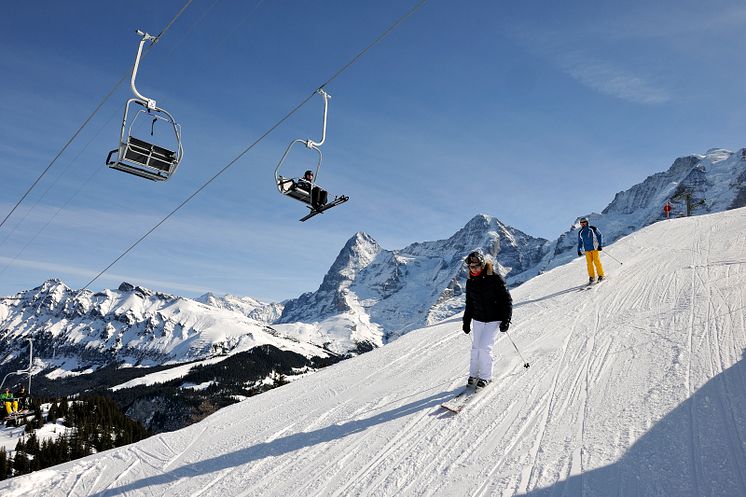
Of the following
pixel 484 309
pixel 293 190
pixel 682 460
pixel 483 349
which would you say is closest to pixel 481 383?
pixel 483 349

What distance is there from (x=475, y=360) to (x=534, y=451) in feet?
8.28

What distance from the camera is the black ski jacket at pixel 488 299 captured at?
754 centimetres

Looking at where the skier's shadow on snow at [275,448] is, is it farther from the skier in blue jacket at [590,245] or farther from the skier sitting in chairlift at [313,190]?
the skier in blue jacket at [590,245]

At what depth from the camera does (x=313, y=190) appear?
14039 millimetres

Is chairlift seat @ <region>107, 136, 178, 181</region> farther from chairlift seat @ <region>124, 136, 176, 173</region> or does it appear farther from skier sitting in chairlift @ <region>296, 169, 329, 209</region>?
skier sitting in chairlift @ <region>296, 169, 329, 209</region>

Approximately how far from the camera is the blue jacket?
15.8 metres

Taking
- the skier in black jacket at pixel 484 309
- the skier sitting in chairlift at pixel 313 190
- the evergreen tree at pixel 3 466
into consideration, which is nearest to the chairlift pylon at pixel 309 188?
the skier sitting in chairlift at pixel 313 190

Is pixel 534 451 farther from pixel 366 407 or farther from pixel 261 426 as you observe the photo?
pixel 261 426

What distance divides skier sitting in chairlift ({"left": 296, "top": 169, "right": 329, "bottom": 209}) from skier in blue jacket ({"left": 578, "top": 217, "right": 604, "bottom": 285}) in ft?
29.4

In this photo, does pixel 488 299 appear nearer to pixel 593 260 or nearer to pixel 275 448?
pixel 275 448

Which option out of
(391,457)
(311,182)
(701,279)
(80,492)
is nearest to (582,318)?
(701,279)

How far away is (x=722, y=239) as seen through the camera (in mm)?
19203

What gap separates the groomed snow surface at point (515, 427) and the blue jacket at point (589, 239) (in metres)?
3.78

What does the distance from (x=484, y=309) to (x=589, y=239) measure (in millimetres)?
10203
